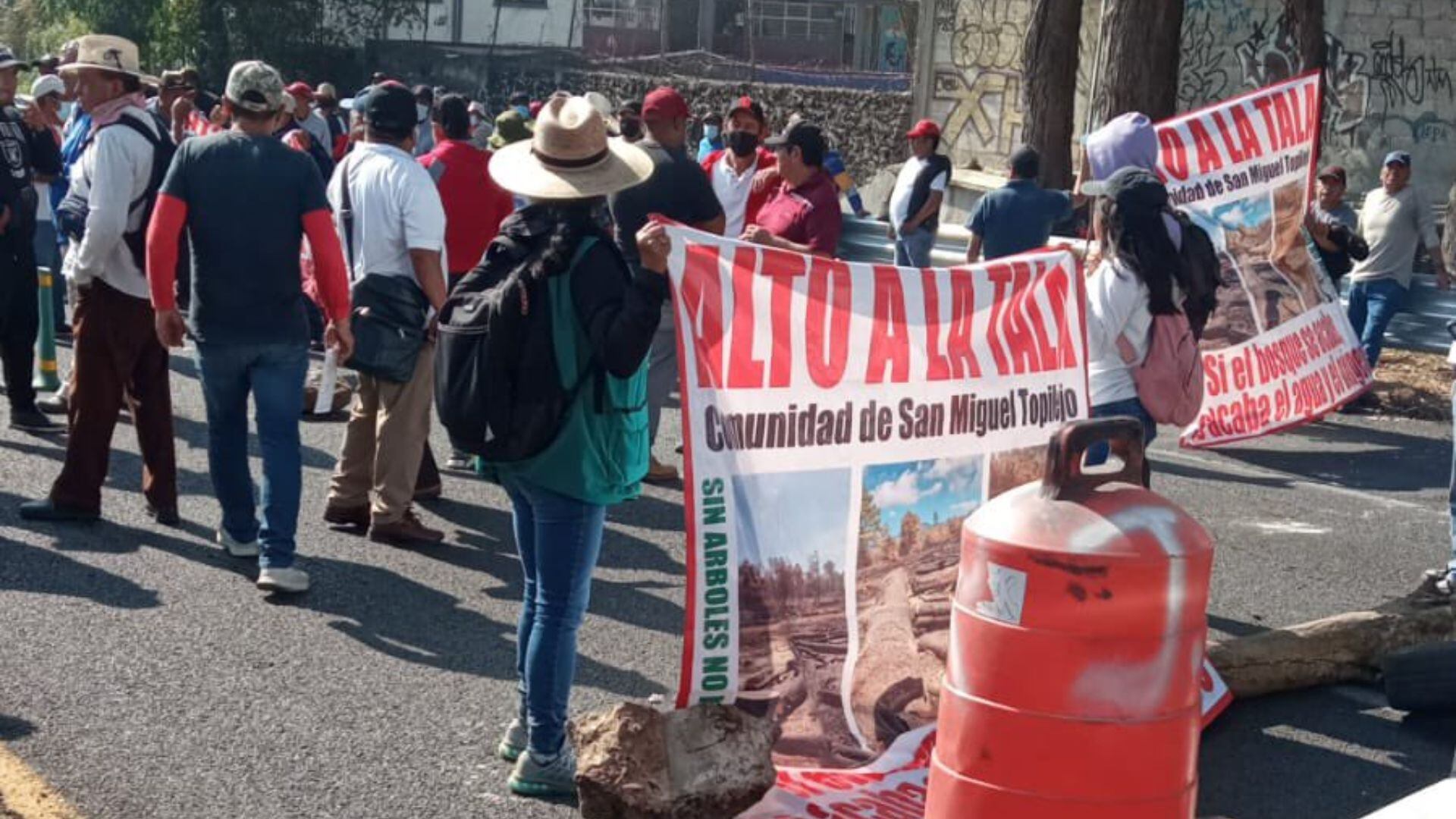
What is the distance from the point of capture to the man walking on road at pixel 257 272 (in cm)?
703

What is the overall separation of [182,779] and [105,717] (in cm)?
61

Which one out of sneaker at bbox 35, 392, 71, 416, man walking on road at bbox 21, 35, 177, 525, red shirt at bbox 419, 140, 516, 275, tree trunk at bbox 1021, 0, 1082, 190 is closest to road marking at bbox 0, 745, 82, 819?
man walking on road at bbox 21, 35, 177, 525

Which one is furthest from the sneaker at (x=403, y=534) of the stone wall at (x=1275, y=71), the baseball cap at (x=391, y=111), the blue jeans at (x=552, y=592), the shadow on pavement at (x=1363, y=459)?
the stone wall at (x=1275, y=71)

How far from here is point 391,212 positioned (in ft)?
25.6

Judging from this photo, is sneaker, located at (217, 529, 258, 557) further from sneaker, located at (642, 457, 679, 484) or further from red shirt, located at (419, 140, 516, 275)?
sneaker, located at (642, 457, 679, 484)

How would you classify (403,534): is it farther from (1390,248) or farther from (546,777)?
(1390,248)

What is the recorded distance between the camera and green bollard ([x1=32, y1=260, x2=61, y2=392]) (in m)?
11.3

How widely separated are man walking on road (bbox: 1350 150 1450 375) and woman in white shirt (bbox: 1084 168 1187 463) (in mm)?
7496

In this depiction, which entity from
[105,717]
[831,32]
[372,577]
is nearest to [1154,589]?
[105,717]

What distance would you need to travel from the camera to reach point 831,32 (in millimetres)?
40594

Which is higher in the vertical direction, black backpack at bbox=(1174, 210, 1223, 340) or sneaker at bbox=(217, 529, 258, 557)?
black backpack at bbox=(1174, 210, 1223, 340)

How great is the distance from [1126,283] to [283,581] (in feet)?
10.8

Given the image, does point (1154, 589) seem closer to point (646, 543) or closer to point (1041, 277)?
point (1041, 277)

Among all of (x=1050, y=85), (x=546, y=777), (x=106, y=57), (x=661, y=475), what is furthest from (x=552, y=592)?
(x=1050, y=85)
